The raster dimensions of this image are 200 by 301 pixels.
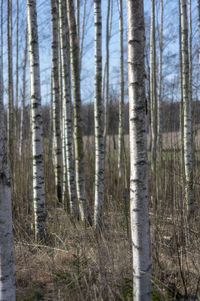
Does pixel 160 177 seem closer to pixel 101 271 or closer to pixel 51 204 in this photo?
pixel 101 271

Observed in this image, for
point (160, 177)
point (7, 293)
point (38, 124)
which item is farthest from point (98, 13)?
point (7, 293)

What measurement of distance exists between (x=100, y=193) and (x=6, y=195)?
2838 mm

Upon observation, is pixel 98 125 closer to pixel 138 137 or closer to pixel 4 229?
pixel 138 137

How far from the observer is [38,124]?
4.48 m

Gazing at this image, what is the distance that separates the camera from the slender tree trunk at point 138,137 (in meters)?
2.11

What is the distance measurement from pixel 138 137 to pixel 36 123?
8.53 feet

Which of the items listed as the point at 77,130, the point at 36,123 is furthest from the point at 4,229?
the point at 77,130

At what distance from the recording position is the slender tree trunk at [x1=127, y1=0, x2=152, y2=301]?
2107 mm

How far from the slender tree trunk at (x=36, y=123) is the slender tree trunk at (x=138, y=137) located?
2542mm

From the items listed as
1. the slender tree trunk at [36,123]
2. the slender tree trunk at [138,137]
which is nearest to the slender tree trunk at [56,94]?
the slender tree trunk at [36,123]

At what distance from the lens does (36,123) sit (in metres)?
4.47

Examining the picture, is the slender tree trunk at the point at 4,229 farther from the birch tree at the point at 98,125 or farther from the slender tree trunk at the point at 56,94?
the slender tree trunk at the point at 56,94

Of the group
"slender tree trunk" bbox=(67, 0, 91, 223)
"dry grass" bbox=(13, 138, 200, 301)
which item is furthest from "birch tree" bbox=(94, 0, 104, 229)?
"dry grass" bbox=(13, 138, 200, 301)

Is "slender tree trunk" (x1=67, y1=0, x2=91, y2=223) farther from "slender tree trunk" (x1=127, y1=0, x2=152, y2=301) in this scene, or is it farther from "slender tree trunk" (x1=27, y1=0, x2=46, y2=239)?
"slender tree trunk" (x1=127, y1=0, x2=152, y2=301)
